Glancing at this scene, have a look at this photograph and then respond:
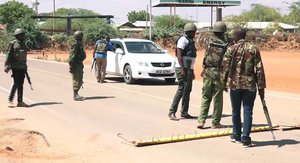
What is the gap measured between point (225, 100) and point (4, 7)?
274ft

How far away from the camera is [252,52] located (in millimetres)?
7301

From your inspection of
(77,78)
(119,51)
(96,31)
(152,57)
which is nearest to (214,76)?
(77,78)

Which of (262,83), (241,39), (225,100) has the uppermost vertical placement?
(241,39)

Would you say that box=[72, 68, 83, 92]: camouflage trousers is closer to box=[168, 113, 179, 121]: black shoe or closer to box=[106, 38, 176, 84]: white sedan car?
box=[168, 113, 179, 121]: black shoe

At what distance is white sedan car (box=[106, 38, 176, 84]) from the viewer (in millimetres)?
17578

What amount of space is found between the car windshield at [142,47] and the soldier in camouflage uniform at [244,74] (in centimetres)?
1147

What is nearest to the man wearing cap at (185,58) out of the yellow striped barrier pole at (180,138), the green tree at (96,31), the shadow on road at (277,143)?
the yellow striped barrier pole at (180,138)

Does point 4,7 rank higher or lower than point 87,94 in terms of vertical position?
higher

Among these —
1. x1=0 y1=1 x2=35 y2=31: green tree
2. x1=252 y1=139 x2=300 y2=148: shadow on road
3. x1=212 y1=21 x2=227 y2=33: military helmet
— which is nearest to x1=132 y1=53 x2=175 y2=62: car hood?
x1=212 y1=21 x2=227 y2=33: military helmet

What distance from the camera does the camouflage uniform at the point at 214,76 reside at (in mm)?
8734

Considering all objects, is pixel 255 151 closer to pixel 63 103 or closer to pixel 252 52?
pixel 252 52

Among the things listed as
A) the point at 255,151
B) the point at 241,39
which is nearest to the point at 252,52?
the point at 241,39

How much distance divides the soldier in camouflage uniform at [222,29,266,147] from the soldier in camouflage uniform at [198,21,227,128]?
1.22 meters

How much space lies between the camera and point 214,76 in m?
8.83
